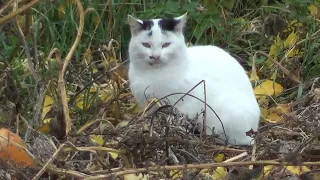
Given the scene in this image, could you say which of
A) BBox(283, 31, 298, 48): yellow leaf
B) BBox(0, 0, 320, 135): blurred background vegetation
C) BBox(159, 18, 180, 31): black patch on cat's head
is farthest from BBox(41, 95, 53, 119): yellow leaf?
BBox(283, 31, 298, 48): yellow leaf

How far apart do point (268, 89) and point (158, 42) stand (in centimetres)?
84

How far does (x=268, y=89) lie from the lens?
3.86m

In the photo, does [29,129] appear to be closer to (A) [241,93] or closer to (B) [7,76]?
(B) [7,76]

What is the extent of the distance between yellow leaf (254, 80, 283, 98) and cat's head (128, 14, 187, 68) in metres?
0.66

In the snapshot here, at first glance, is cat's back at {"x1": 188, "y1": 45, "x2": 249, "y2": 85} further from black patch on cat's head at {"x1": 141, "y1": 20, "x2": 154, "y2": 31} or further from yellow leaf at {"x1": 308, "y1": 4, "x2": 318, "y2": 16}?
yellow leaf at {"x1": 308, "y1": 4, "x2": 318, "y2": 16}

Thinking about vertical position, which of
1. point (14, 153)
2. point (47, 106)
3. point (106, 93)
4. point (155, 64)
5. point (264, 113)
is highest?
point (14, 153)

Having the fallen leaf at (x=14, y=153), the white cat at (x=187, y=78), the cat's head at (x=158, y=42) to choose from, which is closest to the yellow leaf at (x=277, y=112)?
the white cat at (x=187, y=78)

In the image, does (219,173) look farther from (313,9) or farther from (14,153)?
(313,9)

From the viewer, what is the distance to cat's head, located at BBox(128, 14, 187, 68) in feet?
10.6

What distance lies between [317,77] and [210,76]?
2.88ft

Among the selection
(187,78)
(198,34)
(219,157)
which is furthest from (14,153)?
(198,34)

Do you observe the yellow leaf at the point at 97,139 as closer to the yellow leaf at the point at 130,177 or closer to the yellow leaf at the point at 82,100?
the yellow leaf at the point at 130,177

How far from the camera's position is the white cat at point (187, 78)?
10.5ft

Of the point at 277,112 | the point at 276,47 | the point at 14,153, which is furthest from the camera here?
the point at 276,47
